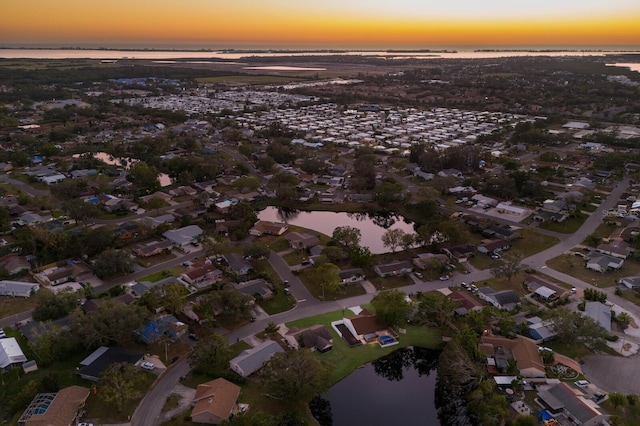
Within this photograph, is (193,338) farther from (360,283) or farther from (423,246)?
(423,246)

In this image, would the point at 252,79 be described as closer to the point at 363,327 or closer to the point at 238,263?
the point at 238,263

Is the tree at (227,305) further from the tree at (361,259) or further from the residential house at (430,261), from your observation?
the residential house at (430,261)

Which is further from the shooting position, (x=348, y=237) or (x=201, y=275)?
(x=348, y=237)

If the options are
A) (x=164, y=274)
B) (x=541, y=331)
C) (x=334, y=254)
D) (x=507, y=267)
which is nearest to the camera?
(x=541, y=331)

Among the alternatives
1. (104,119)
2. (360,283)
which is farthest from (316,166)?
(104,119)

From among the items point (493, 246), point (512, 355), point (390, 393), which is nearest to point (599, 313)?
point (512, 355)

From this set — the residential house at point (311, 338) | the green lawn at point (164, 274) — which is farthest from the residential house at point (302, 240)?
the residential house at point (311, 338)

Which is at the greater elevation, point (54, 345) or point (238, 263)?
point (54, 345)
